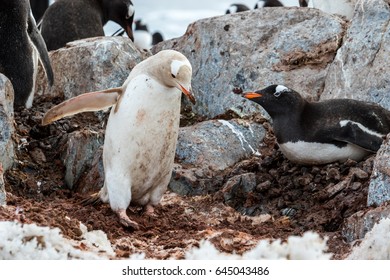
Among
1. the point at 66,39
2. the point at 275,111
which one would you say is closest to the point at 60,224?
the point at 275,111

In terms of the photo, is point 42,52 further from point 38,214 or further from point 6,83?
point 38,214

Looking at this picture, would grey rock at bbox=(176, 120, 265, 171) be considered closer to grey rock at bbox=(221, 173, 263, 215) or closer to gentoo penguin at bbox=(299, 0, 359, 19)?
grey rock at bbox=(221, 173, 263, 215)

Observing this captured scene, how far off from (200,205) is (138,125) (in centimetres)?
105

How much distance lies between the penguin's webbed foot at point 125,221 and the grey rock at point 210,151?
4.34 ft

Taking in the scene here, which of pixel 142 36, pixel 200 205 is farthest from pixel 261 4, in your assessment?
pixel 200 205

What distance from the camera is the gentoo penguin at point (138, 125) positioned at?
21.0ft

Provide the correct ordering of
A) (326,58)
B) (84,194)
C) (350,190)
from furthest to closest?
(326,58)
(84,194)
(350,190)

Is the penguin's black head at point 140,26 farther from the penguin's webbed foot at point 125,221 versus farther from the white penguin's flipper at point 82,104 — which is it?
the penguin's webbed foot at point 125,221

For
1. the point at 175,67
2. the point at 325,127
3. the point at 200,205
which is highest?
the point at 175,67

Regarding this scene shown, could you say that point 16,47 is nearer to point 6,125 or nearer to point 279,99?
point 6,125

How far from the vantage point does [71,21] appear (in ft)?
38.4

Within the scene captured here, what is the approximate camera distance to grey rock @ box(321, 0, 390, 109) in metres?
8.31

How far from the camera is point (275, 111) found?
25.7 feet

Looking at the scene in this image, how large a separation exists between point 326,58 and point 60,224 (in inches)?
163
